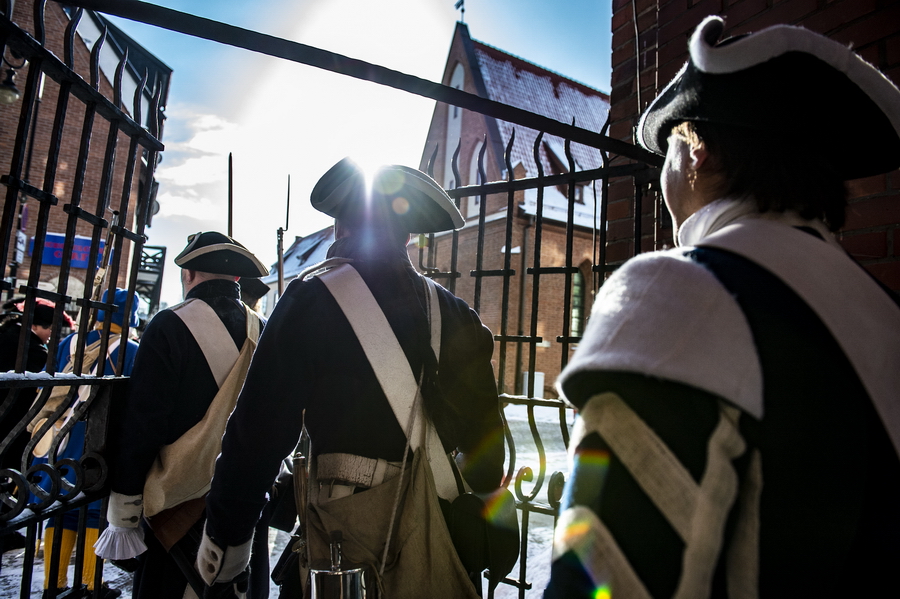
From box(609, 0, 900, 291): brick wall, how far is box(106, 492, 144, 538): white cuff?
8.79 ft

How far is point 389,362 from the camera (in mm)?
1626

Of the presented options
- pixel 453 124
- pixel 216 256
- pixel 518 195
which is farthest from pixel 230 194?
pixel 453 124

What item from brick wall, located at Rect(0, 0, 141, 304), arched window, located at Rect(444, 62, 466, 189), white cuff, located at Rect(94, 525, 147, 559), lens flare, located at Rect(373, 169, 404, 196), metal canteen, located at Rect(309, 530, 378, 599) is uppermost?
arched window, located at Rect(444, 62, 466, 189)

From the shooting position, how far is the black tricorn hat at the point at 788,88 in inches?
38.3

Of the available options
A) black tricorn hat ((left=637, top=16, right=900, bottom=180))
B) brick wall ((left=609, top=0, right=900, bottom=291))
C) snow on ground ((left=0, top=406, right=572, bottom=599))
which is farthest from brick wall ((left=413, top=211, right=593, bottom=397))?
black tricorn hat ((left=637, top=16, right=900, bottom=180))

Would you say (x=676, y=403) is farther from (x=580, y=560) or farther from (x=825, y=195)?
(x=825, y=195)

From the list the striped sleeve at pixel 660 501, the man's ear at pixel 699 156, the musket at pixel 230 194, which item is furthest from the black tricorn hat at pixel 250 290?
the striped sleeve at pixel 660 501

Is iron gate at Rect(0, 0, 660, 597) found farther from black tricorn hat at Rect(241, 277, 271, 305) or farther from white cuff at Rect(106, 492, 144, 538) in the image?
black tricorn hat at Rect(241, 277, 271, 305)

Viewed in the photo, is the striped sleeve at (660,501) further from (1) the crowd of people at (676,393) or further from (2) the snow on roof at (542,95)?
(2) the snow on roof at (542,95)

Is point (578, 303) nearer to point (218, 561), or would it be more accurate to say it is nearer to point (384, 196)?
point (384, 196)

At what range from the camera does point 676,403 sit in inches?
28.6

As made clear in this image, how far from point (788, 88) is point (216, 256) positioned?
2940 millimetres

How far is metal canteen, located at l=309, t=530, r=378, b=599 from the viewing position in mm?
1404

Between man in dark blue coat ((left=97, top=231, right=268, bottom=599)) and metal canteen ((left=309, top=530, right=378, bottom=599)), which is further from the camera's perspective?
man in dark blue coat ((left=97, top=231, right=268, bottom=599))
